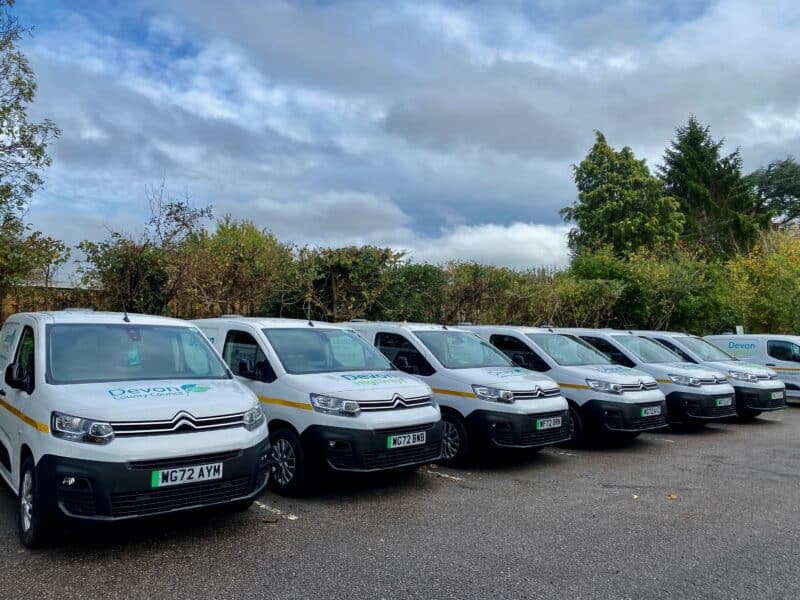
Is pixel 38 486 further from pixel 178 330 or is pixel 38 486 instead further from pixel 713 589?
pixel 713 589

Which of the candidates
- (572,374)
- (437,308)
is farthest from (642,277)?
(572,374)

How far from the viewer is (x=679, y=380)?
10859 millimetres

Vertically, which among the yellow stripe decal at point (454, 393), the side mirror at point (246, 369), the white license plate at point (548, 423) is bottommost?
the white license plate at point (548, 423)

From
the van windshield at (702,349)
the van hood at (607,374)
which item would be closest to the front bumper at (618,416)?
the van hood at (607,374)

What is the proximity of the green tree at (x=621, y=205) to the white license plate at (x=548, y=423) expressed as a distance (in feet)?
93.4

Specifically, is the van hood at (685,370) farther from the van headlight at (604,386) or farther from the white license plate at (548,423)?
the white license plate at (548,423)

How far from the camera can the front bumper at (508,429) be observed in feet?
24.5

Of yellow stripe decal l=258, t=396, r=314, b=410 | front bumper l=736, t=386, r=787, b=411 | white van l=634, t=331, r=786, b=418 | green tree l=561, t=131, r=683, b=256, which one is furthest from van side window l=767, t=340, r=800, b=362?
green tree l=561, t=131, r=683, b=256

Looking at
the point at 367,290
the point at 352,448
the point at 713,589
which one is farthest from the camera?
the point at 367,290

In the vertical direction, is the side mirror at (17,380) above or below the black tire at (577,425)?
above

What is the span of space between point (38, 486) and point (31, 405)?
0.76 meters

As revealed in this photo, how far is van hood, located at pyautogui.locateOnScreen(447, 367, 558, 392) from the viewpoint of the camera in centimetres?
774

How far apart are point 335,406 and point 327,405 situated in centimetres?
9

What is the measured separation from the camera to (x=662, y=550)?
197 inches
